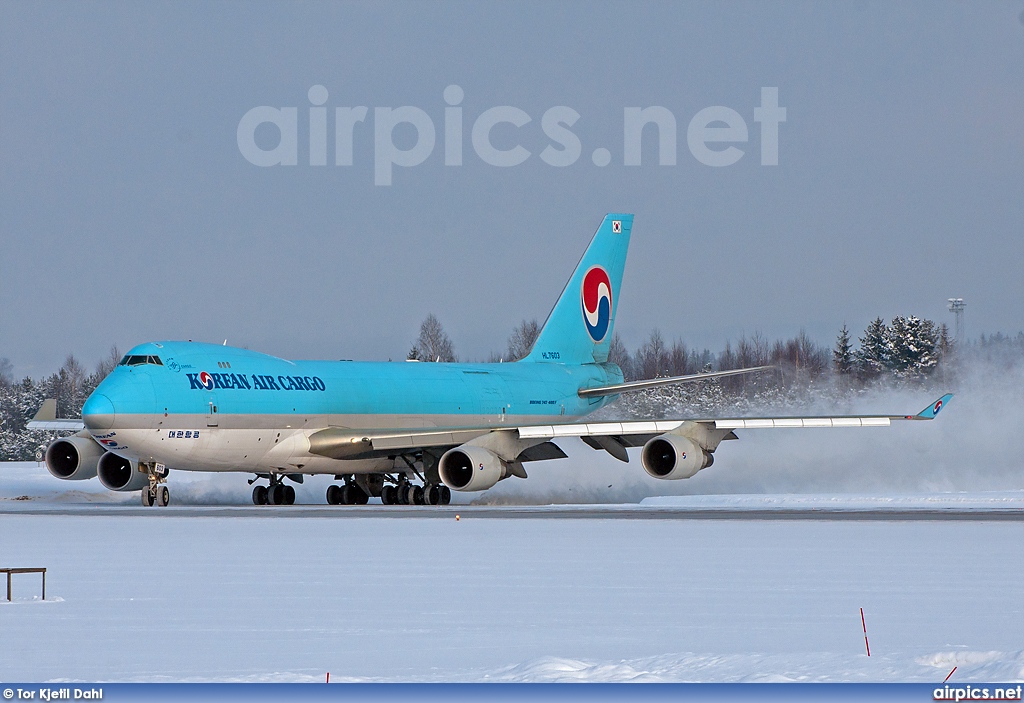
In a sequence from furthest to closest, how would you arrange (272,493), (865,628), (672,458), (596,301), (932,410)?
(596,301), (272,493), (672,458), (932,410), (865,628)

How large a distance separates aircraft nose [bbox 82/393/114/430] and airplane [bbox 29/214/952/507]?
34 millimetres

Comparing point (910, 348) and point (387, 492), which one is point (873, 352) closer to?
point (910, 348)

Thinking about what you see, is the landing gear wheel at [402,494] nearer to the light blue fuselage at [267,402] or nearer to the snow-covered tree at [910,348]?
the light blue fuselage at [267,402]

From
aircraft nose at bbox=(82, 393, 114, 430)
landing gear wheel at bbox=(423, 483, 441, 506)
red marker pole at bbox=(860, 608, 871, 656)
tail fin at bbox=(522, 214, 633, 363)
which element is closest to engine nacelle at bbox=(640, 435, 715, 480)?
landing gear wheel at bbox=(423, 483, 441, 506)

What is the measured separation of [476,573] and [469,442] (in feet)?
61.1

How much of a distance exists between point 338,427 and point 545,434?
6069 millimetres

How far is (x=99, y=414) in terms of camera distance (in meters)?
32.7

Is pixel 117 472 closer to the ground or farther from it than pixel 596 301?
closer to the ground

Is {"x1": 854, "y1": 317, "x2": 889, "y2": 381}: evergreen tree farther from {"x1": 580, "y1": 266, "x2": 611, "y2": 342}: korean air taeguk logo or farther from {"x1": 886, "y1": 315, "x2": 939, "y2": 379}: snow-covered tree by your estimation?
{"x1": 580, "y1": 266, "x2": 611, "y2": 342}: korean air taeguk logo

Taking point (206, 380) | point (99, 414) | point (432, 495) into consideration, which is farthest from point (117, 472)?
point (432, 495)

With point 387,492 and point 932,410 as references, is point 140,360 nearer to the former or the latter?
point 387,492

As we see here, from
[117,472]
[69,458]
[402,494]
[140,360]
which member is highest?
[140,360]

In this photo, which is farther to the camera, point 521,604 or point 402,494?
point 402,494

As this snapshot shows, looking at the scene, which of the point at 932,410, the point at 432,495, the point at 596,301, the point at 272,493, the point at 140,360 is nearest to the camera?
the point at 932,410
